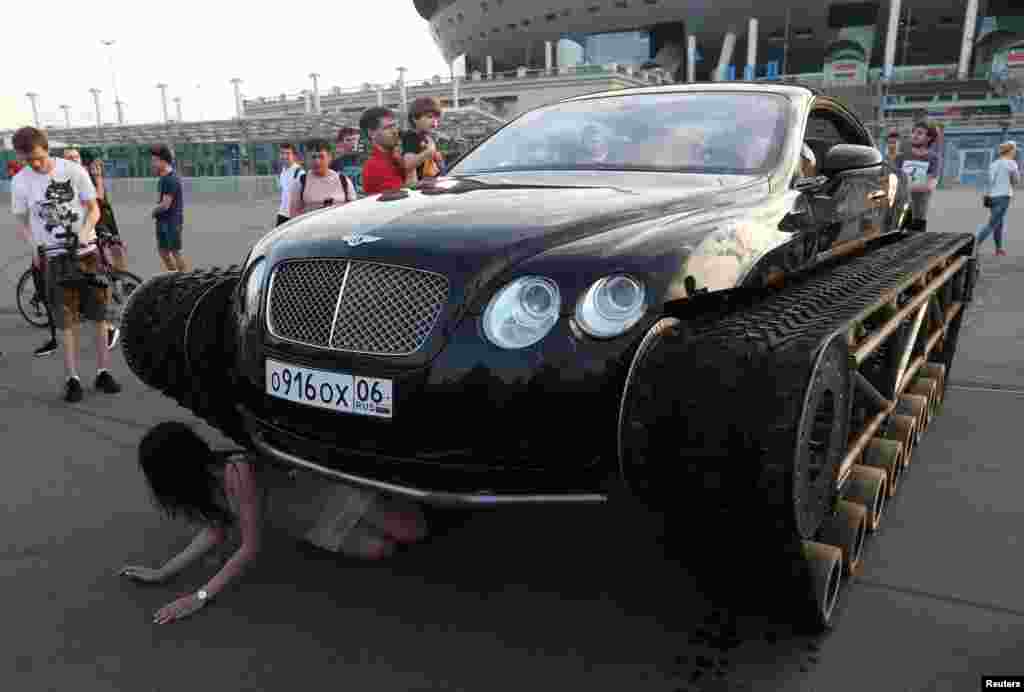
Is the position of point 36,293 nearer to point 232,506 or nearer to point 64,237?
point 64,237

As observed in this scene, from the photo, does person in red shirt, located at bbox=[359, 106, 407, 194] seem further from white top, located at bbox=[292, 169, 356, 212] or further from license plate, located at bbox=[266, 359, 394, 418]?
license plate, located at bbox=[266, 359, 394, 418]

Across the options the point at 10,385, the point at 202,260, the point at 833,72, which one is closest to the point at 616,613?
the point at 10,385

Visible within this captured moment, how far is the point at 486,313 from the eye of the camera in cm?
232

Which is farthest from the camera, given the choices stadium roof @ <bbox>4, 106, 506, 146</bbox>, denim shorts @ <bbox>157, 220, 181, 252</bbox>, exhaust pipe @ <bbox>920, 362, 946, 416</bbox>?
stadium roof @ <bbox>4, 106, 506, 146</bbox>

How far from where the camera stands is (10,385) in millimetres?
5836

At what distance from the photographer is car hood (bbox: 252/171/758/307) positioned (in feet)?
7.93

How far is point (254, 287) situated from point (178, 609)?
115 cm

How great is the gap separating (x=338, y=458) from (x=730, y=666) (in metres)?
1.38

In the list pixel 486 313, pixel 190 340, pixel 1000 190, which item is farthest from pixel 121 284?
pixel 1000 190

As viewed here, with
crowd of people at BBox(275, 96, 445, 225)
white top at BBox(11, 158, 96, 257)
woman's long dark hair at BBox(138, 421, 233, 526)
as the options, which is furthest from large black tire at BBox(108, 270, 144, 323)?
woman's long dark hair at BBox(138, 421, 233, 526)

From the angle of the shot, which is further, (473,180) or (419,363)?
(473,180)

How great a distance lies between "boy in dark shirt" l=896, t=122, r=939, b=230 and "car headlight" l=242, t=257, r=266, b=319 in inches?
382

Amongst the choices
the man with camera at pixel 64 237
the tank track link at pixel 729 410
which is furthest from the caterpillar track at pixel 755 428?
the man with camera at pixel 64 237

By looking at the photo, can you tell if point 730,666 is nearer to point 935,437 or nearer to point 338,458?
point 338,458
